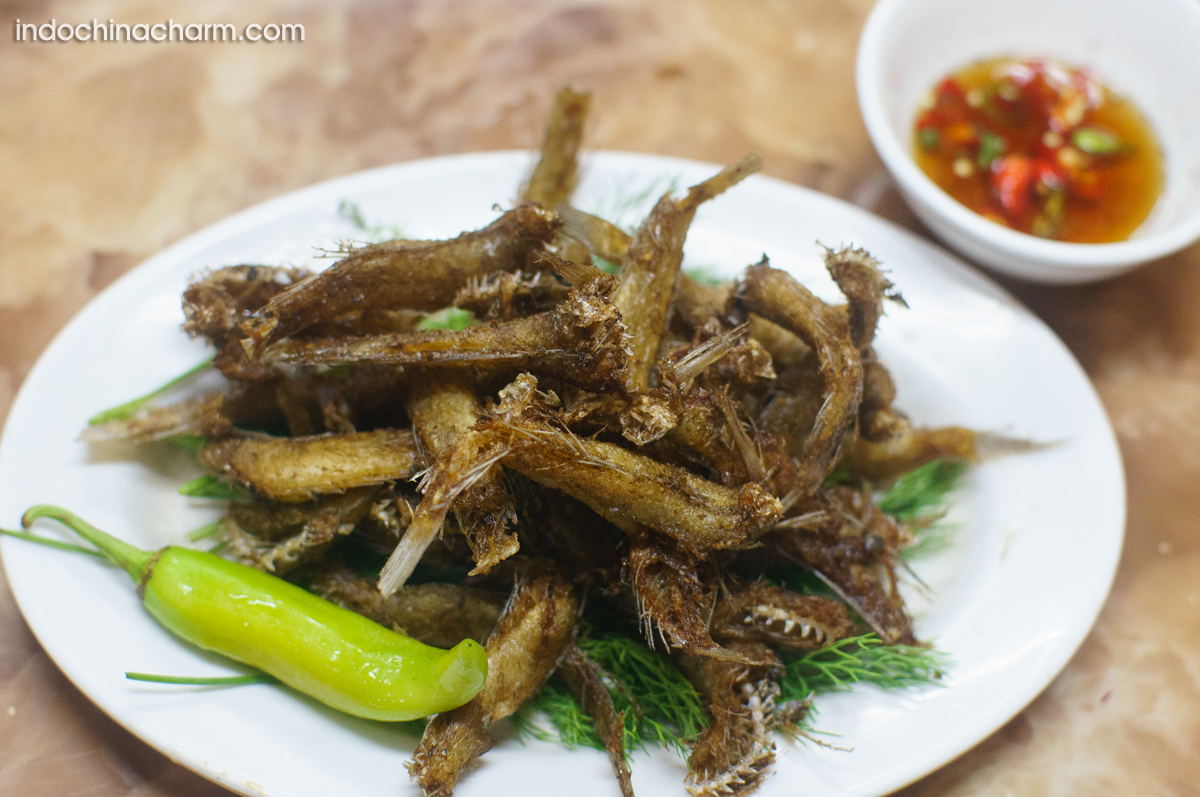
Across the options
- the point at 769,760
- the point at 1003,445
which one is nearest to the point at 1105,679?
the point at 1003,445

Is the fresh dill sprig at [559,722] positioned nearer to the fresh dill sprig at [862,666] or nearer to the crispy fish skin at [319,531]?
the fresh dill sprig at [862,666]

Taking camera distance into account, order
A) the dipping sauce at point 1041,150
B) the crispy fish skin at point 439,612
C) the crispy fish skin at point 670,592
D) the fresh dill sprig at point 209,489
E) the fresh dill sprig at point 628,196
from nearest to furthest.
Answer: the crispy fish skin at point 670,592
the crispy fish skin at point 439,612
the fresh dill sprig at point 209,489
the fresh dill sprig at point 628,196
the dipping sauce at point 1041,150

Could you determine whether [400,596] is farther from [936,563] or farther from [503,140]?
[503,140]

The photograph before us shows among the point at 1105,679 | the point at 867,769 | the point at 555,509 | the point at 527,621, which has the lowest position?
the point at 1105,679

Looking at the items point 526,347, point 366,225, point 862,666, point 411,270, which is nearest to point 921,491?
point 862,666

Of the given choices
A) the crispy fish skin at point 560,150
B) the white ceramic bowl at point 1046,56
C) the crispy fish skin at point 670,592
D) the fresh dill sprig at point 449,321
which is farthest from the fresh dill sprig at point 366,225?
the white ceramic bowl at point 1046,56

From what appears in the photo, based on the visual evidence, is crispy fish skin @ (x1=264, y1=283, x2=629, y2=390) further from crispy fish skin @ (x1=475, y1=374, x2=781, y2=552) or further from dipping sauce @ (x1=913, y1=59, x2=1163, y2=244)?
dipping sauce @ (x1=913, y1=59, x2=1163, y2=244)
